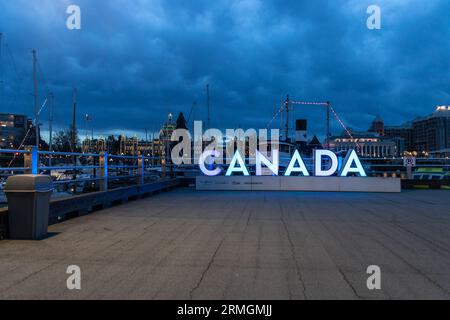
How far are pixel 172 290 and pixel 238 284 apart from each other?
800 mm

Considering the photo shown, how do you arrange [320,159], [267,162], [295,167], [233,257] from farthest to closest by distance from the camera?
1. [267,162]
2. [295,167]
3. [320,159]
4. [233,257]

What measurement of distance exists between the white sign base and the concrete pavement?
31.2ft

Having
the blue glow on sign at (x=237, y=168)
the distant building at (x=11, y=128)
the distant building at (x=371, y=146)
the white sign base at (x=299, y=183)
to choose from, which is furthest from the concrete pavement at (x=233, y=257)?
the distant building at (x=371, y=146)

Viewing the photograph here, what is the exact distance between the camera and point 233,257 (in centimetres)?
626

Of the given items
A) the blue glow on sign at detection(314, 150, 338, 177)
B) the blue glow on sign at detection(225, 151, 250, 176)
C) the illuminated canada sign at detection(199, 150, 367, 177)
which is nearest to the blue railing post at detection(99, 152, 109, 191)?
the illuminated canada sign at detection(199, 150, 367, 177)

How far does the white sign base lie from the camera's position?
20.0 m

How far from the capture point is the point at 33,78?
42875mm

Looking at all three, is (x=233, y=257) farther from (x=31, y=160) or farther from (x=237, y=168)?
(x=237, y=168)

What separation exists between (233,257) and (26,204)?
384 cm

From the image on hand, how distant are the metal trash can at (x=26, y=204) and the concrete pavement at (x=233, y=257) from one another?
405mm

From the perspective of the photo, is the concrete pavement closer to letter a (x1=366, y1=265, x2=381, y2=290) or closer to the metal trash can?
letter a (x1=366, y1=265, x2=381, y2=290)

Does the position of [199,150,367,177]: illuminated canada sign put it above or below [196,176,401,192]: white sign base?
above

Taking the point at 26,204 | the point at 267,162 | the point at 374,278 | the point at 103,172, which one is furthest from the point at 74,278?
the point at 267,162
